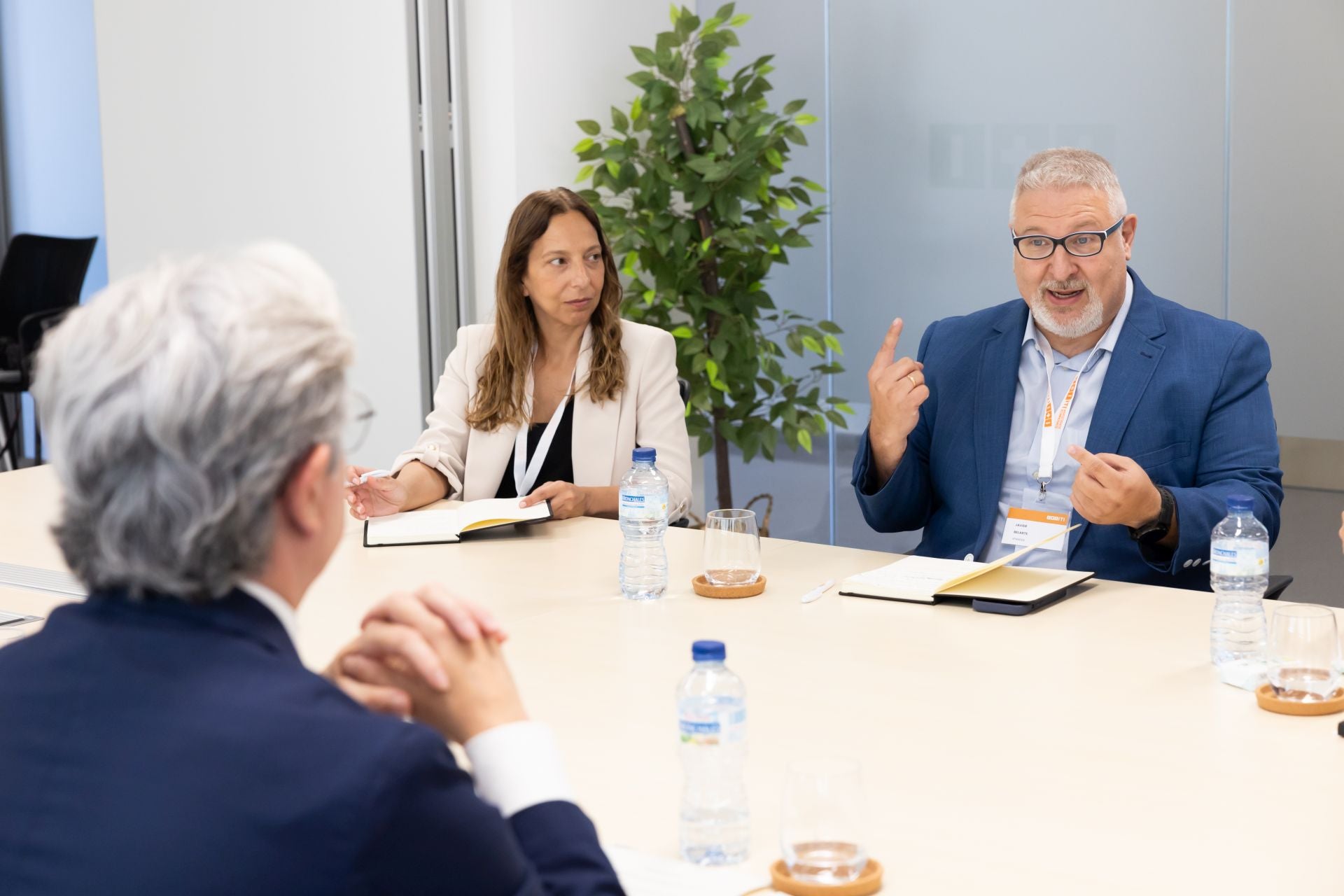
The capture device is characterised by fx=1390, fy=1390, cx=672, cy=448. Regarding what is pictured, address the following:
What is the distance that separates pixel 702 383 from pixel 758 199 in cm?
64

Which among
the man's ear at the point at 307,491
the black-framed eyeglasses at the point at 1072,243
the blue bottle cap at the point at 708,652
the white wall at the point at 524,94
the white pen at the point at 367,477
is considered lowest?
the white pen at the point at 367,477

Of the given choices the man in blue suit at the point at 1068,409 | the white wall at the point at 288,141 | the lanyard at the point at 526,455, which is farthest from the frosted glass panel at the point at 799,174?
the man in blue suit at the point at 1068,409

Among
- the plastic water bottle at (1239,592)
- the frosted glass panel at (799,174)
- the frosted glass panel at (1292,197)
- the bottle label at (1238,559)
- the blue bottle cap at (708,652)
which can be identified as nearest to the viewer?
the blue bottle cap at (708,652)

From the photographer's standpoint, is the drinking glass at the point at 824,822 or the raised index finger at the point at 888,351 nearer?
the drinking glass at the point at 824,822

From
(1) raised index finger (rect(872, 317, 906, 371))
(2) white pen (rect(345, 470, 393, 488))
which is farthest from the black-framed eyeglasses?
(2) white pen (rect(345, 470, 393, 488))

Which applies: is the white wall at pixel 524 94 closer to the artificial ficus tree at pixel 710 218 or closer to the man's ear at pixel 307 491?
the artificial ficus tree at pixel 710 218

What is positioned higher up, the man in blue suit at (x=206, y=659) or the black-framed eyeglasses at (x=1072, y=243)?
the black-framed eyeglasses at (x=1072, y=243)

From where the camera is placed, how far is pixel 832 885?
4.27ft

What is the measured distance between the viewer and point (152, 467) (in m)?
0.90

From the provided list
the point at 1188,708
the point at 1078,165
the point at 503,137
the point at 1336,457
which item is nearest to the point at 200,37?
the point at 503,137

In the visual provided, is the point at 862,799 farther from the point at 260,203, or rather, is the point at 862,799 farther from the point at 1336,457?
the point at 260,203

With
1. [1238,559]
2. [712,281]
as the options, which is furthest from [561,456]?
[1238,559]

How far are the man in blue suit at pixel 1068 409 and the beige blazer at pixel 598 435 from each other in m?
0.63

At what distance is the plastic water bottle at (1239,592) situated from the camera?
1930 millimetres
